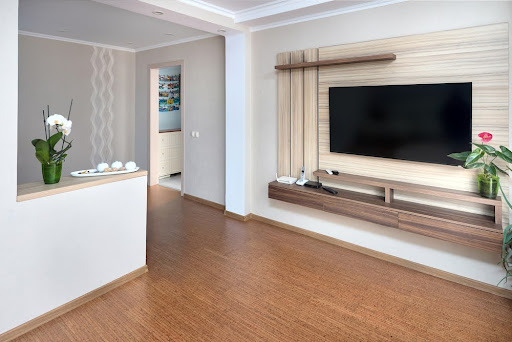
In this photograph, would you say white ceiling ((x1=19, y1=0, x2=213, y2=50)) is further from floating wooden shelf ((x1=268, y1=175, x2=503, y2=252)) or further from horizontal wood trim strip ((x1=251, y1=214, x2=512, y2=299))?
horizontal wood trim strip ((x1=251, y1=214, x2=512, y2=299))

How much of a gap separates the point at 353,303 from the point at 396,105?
1.75 m

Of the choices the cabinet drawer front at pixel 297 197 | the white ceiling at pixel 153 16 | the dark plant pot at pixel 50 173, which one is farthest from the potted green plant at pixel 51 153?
the cabinet drawer front at pixel 297 197

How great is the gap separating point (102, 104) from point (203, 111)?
6.77 ft

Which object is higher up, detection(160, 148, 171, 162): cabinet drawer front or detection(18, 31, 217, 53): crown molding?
detection(18, 31, 217, 53): crown molding

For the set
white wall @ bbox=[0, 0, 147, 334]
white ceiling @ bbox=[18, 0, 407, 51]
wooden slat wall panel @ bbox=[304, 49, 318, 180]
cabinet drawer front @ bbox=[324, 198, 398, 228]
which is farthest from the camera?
wooden slat wall panel @ bbox=[304, 49, 318, 180]

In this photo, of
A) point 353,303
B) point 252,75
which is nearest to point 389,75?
point 252,75

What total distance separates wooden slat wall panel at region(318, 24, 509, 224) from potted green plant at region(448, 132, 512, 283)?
13cm

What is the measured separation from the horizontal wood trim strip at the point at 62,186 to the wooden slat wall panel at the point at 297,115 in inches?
72.6

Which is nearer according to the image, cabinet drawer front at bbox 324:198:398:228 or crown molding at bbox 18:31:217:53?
cabinet drawer front at bbox 324:198:398:228

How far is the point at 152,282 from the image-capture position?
8.63 feet

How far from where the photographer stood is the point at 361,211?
2945 mm

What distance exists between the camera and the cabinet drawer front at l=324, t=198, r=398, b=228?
9.11 feet

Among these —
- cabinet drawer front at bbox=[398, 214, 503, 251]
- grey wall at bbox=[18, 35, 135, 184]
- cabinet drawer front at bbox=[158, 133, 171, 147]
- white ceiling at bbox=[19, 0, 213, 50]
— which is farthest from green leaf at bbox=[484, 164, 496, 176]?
grey wall at bbox=[18, 35, 135, 184]

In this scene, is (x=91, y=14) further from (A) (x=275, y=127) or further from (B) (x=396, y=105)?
(B) (x=396, y=105)
